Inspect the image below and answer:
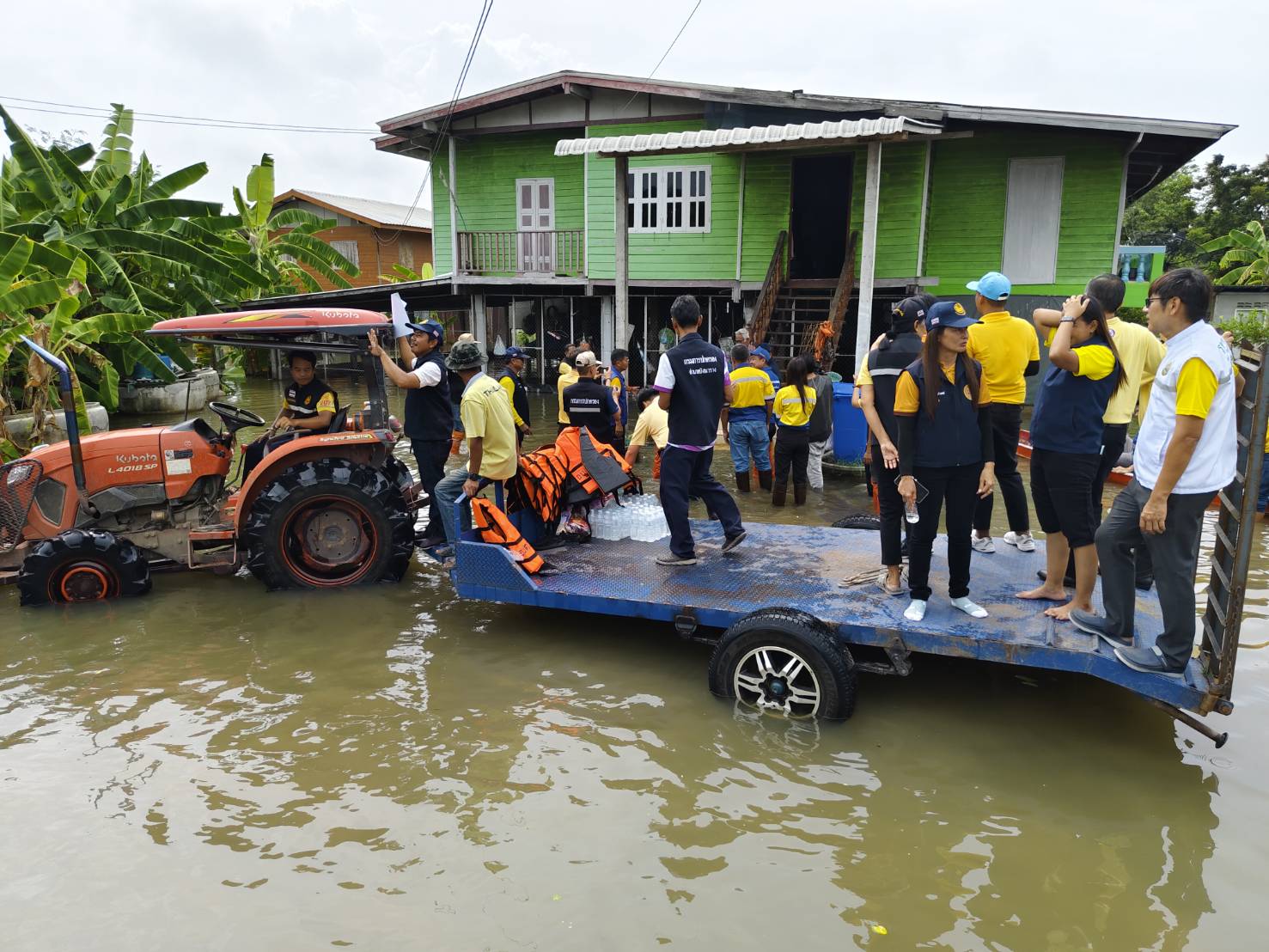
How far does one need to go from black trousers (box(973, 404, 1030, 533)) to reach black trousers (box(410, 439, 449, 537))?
13.4ft

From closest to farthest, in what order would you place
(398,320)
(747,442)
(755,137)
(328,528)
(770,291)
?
(398,320), (328,528), (747,442), (755,137), (770,291)

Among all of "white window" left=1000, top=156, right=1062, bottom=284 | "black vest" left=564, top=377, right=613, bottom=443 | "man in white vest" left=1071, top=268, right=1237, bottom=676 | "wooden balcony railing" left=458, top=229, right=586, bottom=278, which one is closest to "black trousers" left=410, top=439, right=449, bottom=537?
"black vest" left=564, top=377, right=613, bottom=443

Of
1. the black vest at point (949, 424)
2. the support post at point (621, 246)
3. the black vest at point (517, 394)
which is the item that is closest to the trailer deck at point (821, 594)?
the black vest at point (949, 424)

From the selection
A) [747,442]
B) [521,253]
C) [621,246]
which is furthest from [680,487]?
[521,253]

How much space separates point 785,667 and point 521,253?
15435mm

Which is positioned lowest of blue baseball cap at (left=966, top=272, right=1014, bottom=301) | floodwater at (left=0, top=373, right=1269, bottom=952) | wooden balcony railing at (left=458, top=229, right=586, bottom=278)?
floodwater at (left=0, top=373, right=1269, bottom=952)

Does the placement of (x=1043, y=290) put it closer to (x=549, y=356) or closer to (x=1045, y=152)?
(x=1045, y=152)

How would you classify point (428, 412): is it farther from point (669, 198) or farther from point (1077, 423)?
point (669, 198)

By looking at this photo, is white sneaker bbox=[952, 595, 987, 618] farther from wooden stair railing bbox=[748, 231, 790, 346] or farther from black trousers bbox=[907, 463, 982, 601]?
wooden stair railing bbox=[748, 231, 790, 346]

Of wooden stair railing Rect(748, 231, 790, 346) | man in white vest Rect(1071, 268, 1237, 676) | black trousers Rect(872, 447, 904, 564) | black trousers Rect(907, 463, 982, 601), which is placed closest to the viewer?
man in white vest Rect(1071, 268, 1237, 676)

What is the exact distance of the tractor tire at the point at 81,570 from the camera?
20.2 ft

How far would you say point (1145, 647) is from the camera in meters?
4.17

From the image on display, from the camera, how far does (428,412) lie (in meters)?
6.98

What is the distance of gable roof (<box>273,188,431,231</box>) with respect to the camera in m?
29.6
